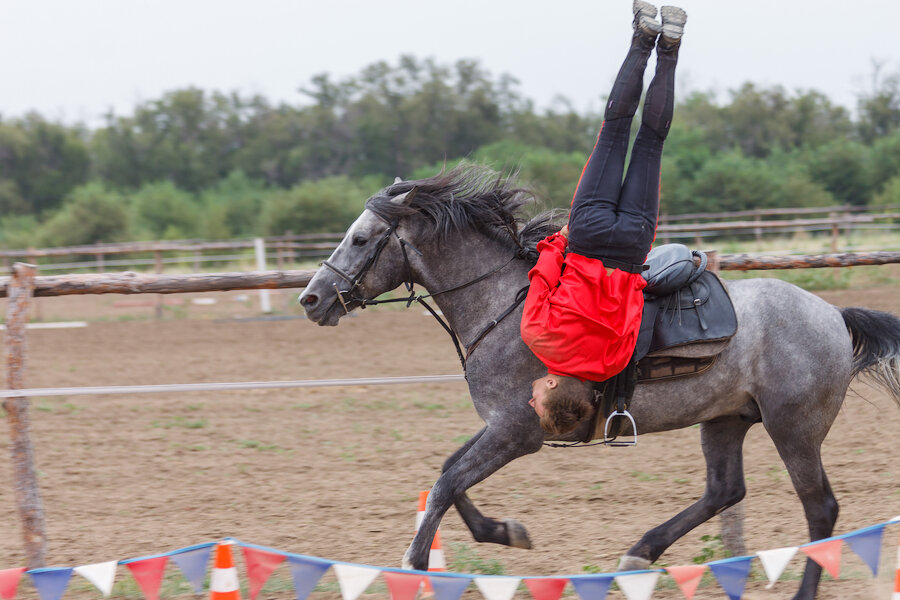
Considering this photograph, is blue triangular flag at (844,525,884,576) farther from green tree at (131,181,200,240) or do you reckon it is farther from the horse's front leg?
green tree at (131,181,200,240)

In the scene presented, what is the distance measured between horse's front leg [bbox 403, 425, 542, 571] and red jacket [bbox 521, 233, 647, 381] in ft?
1.25

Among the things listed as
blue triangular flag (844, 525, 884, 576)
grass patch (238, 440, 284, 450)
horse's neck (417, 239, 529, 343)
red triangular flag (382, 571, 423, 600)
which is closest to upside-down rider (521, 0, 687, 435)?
horse's neck (417, 239, 529, 343)

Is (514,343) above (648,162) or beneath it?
beneath

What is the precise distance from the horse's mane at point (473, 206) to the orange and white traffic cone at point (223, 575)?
5.38ft

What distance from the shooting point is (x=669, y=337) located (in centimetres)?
358

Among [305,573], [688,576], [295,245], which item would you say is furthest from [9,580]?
[295,245]

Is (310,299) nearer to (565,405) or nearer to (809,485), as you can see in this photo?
(565,405)

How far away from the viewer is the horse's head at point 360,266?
12.1 ft

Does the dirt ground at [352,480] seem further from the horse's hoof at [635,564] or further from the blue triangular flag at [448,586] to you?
the blue triangular flag at [448,586]

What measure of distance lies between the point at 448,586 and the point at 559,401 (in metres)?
0.89

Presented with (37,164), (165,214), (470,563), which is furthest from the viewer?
(37,164)

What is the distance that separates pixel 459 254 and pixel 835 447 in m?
4.13

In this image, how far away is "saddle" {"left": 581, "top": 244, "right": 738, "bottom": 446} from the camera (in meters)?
3.58

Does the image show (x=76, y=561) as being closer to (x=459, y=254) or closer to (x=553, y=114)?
(x=459, y=254)
